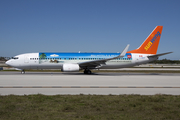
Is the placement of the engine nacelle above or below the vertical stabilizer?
below

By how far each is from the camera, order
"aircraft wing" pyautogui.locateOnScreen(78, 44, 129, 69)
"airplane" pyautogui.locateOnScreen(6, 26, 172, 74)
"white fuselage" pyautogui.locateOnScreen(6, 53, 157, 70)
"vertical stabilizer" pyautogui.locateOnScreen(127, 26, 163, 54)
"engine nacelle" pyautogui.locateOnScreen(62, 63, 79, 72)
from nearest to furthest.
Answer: "engine nacelle" pyautogui.locateOnScreen(62, 63, 79, 72) → "aircraft wing" pyautogui.locateOnScreen(78, 44, 129, 69) → "airplane" pyautogui.locateOnScreen(6, 26, 172, 74) → "white fuselage" pyautogui.locateOnScreen(6, 53, 157, 70) → "vertical stabilizer" pyautogui.locateOnScreen(127, 26, 163, 54)

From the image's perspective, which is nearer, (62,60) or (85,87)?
(85,87)

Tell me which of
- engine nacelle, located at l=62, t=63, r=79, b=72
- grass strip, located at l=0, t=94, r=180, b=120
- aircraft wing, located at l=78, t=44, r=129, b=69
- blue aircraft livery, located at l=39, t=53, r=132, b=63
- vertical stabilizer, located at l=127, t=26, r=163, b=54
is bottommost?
grass strip, located at l=0, t=94, r=180, b=120

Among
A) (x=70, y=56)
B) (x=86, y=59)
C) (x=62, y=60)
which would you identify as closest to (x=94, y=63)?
(x=86, y=59)

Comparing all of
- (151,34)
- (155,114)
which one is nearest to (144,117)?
(155,114)

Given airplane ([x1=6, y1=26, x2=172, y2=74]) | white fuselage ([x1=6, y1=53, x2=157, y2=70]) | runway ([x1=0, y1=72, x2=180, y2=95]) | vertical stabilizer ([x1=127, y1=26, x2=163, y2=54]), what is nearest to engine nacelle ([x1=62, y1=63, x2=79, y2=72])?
airplane ([x1=6, y1=26, x2=172, y2=74])

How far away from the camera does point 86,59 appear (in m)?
30.6

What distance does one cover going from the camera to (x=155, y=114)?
646cm

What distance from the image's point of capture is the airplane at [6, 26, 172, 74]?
29000 millimetres

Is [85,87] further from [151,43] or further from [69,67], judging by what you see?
[151,43]

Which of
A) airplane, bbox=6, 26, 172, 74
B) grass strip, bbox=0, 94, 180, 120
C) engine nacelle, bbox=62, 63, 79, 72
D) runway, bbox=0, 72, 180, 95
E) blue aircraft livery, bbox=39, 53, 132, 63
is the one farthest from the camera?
blue aircraft livery, bbox=39, 53, 132, 63

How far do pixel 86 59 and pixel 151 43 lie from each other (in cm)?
1159

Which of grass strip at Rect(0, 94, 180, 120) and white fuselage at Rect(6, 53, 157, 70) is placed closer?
grass strip at Rect(0, 94, 180, 120)

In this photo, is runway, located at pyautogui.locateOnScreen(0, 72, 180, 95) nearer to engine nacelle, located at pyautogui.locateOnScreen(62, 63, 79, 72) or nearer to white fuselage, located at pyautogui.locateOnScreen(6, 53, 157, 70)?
engine nacelle, located at pyautogui.locateOnScreen(62, 63, 79, 72)
